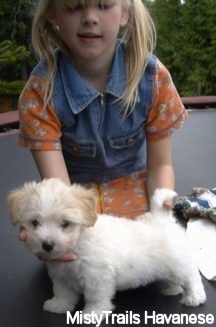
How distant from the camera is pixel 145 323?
1.19m

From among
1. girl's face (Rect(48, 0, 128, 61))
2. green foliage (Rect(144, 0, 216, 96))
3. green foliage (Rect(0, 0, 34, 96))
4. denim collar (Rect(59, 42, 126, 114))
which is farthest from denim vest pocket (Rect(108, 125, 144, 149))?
green foliage (Rect(0, 0, 34, 96))

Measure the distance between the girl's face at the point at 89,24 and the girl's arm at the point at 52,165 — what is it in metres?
0.27

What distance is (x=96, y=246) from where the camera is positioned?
1115 millimetres

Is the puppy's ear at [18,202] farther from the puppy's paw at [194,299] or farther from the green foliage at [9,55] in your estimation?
the green foliage at [9,55]

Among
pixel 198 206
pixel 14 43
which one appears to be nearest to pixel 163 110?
pixel 198 206

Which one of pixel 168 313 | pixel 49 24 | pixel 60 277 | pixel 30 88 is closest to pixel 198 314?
pixel 168 313

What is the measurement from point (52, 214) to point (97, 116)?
1.67 ft

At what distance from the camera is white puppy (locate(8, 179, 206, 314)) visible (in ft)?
3.32

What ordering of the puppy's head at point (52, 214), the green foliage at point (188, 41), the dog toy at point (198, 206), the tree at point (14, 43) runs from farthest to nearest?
1. the tree at point (14, 43)
2. the green foliage at point (188, 41)
3. the dog toy at point (198, 206)
4. the puppy's head at point (52, 214)

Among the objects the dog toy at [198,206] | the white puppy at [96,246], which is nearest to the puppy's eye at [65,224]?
the white puppy at [96,246]

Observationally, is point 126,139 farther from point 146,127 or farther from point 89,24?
point 89,24

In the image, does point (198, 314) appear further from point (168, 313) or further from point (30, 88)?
point (30, 88)

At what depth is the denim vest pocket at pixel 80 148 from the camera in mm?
1468

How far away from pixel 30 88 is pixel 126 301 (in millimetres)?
614
